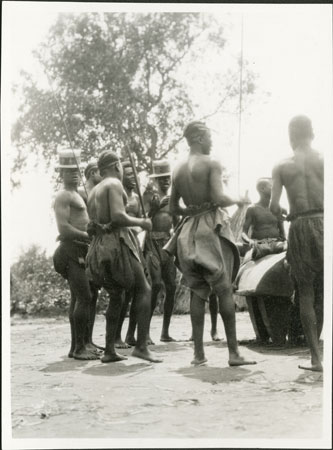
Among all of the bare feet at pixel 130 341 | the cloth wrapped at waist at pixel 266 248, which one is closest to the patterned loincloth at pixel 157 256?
the bare feet at pixel 130 341

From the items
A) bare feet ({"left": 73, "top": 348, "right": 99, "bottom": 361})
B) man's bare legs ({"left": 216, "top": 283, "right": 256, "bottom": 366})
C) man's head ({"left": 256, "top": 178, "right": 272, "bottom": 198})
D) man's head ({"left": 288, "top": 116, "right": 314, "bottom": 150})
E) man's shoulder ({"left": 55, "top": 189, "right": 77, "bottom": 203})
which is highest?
man's head ({"left": 288, "top": 116, "right": 314, "bottom": 150})

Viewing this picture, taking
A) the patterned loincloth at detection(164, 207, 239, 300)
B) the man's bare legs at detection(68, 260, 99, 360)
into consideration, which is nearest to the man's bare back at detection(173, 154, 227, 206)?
the patterned loincloth at detection(164, 207, 239, 300)

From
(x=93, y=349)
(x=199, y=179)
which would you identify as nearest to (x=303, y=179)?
(x=199, y=179)

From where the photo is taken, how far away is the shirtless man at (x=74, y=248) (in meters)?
6.32

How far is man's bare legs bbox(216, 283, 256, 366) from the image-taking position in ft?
18.1

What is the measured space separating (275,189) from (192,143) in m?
0.87

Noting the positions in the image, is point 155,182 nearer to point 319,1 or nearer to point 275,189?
point 275,189

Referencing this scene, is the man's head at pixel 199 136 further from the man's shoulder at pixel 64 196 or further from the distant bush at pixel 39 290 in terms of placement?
the distant bush at pixel 39 290

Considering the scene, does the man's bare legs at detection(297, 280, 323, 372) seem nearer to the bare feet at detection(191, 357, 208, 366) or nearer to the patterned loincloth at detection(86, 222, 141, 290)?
the bare feet at detection(191, 357, 208, 366)

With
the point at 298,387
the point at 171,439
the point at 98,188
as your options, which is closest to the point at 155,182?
the point at 98,188

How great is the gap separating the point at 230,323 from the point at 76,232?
1.79 metres

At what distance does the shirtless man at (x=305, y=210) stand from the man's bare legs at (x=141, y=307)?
56.7 inches

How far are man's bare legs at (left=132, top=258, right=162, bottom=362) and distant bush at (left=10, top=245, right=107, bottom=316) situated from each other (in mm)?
3402

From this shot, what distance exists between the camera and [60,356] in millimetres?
6746
